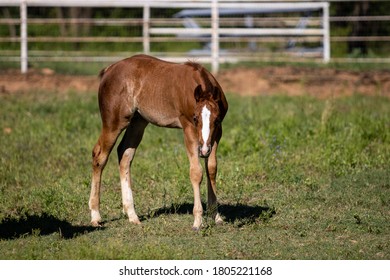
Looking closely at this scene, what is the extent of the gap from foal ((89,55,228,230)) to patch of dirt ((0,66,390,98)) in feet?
30.4

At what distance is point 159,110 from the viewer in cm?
903

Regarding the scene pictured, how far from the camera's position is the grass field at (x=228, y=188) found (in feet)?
27.0

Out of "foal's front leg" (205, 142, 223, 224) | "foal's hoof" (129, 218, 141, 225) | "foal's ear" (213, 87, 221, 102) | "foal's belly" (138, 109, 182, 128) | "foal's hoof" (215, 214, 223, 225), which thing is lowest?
"foal's hoof" (129, 218, 141, 225)

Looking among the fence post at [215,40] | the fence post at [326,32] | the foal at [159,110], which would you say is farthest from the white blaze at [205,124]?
the fence post at [326,32]

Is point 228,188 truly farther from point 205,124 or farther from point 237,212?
point 205,124

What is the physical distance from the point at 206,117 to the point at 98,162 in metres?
1.91

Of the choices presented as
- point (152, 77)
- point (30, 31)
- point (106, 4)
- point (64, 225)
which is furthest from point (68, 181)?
point (30, 31)

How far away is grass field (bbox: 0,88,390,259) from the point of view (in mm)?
8242

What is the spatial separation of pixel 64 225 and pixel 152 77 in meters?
2.00

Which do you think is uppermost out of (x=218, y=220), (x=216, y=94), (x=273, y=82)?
(x=216, y=94)

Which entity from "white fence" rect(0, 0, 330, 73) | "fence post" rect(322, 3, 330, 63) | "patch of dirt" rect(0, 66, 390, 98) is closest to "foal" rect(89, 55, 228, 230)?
"patch of dirt" rect(0, 66, 390, 98)

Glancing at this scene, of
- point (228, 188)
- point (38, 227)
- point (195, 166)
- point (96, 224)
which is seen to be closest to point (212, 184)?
point (195, 166)

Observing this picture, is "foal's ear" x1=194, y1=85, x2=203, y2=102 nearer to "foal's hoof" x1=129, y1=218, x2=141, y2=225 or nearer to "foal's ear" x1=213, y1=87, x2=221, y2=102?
"foal's ear" x1=213, y1=87, x2=221, y2=102

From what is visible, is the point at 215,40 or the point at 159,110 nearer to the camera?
the point at 159,110
